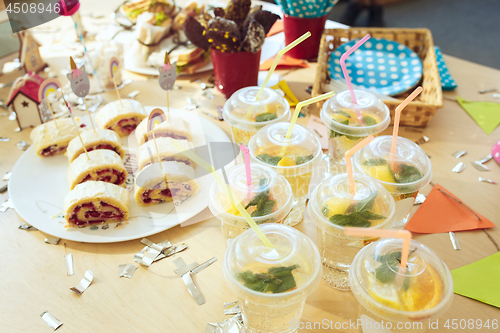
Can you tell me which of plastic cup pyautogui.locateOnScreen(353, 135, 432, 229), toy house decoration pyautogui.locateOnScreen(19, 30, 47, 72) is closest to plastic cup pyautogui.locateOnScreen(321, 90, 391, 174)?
plastic cup pyautogui.locateOnScreen(353, 135, 432, 229)

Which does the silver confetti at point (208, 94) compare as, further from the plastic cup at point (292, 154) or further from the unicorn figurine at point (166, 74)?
the plastic cup at point (292, 154)

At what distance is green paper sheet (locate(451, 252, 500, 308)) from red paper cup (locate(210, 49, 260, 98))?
1.20 metres

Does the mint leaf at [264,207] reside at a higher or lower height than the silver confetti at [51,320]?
higher

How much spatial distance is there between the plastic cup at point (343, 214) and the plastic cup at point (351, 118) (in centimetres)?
30

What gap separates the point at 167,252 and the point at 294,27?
4.83 ft

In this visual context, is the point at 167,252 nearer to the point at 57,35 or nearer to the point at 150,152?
the point at 150,152

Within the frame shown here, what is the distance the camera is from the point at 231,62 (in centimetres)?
176

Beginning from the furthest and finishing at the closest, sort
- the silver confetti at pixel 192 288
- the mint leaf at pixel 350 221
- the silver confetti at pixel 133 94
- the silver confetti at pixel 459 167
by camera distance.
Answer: the silver confetti at pixel 133 94 → the silver confetti at pixel 459 167 → the silver confetti at pixel 192 288 → the mint leaf at pixel 350 221

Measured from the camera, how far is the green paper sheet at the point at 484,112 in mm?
1676

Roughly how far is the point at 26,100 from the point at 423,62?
1.98 m

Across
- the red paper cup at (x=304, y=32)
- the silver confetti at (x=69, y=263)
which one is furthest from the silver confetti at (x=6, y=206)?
the red paper cup at (x=304, y=32)

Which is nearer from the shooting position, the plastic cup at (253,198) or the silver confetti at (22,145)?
the plastic cup at (253,198)

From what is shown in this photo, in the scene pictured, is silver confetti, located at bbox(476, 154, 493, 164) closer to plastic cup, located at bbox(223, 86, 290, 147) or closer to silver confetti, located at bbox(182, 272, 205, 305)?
plastic cup, located at bbox(223, 86, 290, 147)

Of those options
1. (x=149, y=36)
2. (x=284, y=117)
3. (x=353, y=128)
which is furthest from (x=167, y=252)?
(x=149, y=36)
